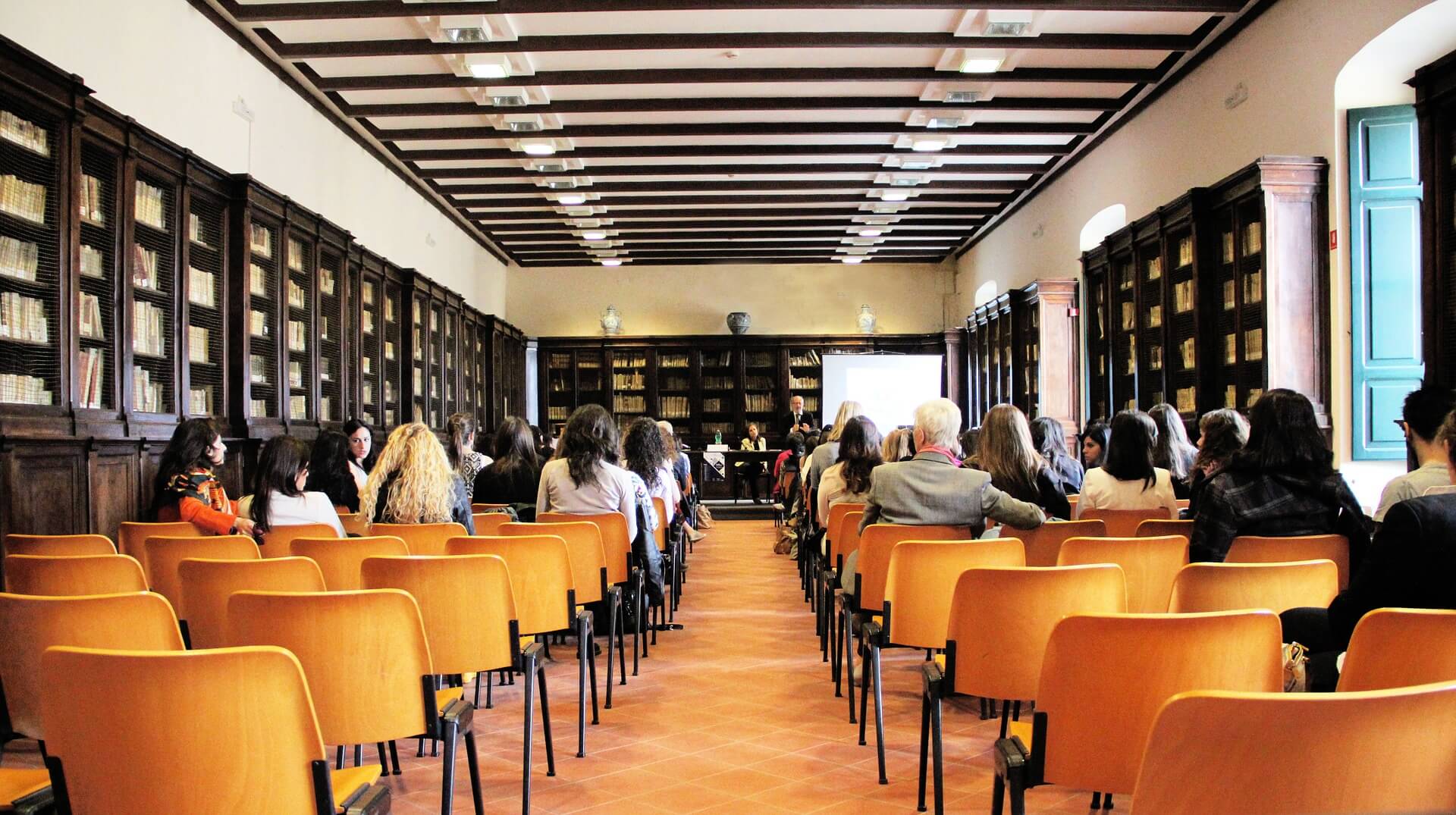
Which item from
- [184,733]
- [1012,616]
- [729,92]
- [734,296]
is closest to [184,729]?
[184,733]

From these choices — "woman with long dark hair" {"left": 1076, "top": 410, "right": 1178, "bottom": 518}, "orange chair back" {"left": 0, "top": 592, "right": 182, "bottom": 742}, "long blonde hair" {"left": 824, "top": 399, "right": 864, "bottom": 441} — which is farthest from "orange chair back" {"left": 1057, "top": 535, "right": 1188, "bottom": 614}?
"long blonde hair" {"left": 824, "top": 399, "right": 864, "bottom": 441}

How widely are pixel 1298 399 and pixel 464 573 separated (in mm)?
2748

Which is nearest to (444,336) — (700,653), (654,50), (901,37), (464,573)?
(654,50)

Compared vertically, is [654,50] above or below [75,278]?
above

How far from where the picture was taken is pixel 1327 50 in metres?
6.61

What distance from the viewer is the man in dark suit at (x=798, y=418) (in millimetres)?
14523

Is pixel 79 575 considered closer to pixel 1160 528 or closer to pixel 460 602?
pixel 460 602

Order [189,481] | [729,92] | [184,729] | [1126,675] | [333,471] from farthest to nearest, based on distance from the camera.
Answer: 1. [729,92]
2. [333,471]
3. [189,481]
4. [1126,675]
5. [184,729]

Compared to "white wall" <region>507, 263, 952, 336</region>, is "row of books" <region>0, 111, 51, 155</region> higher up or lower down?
lower down

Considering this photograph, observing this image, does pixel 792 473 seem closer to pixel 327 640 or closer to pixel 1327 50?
pixel 1327 50

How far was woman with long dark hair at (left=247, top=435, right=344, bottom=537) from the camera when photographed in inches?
168

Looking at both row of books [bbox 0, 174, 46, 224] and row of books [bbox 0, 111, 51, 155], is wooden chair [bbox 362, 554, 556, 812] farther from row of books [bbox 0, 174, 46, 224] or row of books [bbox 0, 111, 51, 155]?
row of books [bbox 0, 111, 51, 155]

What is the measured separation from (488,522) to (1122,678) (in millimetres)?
3656

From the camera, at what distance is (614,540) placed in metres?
4.93
